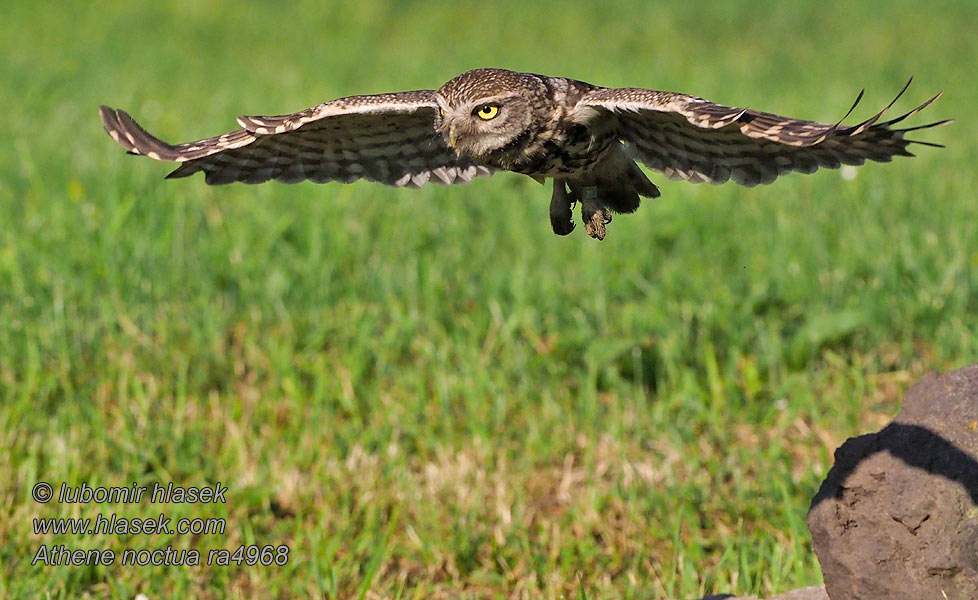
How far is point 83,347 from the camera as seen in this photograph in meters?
5.71

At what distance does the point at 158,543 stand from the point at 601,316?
8.00 ft

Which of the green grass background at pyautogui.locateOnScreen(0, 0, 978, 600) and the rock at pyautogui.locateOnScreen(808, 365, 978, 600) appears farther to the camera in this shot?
the green grass background at pyautogui.locateOnScreen(0, 0, 978, 600)

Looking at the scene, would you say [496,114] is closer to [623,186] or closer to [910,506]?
[623,186]

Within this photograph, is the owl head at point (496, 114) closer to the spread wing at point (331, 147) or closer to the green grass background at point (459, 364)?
the spread wing at point (331, 147)

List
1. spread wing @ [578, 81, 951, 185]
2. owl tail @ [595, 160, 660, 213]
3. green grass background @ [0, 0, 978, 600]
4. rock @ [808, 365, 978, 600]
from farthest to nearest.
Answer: green grass background @ [0, 0, 978, 600] < owl tail @ [595, 160, 660, 213] < rock @ [808, 365, 978, 600] < spread wing @ [578, 81, 951, 185]

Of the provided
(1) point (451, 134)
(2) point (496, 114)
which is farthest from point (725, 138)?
(1) point (451, 134)

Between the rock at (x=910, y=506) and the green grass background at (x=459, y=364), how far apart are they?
831mm

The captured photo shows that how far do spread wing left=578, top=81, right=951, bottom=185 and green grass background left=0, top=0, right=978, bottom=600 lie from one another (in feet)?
4.99

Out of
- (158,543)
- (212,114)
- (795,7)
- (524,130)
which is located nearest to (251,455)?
(158,543)

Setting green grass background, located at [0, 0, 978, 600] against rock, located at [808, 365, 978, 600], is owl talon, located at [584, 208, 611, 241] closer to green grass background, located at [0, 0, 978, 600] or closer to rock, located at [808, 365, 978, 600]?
rock, located at [808, 365, 978, 600]

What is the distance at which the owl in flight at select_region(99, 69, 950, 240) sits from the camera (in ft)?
11.0

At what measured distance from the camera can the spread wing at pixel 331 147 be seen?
3496 millimetres

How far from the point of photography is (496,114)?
139 inches

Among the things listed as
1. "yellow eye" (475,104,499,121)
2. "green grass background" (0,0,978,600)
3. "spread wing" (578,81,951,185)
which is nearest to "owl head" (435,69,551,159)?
"yellow eye" (475,104,499,121)
